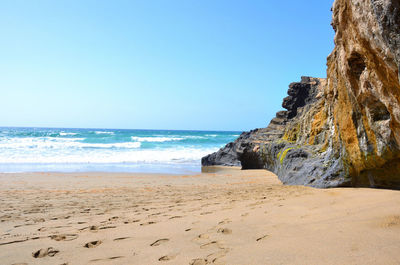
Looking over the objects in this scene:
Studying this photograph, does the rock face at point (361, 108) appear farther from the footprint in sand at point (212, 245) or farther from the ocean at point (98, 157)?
the ocean at point (98, 157)

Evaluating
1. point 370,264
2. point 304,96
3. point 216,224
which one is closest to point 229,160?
point 304,96

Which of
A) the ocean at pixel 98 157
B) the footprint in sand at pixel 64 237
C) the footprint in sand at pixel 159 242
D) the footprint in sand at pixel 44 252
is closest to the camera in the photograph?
the footprint in sand at pixel 44 252

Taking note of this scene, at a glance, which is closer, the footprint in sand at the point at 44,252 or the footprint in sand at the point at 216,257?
the footprint in sand at the point at 216,257

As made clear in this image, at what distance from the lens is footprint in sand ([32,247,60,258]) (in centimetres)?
218

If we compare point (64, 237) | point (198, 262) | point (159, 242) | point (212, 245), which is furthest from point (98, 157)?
point (198, 262)

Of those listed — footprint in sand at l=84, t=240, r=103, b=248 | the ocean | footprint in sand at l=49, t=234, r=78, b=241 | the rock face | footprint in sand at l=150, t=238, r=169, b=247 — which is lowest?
the ocean

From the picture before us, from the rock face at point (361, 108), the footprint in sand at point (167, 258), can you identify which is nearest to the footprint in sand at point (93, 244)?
the footprint in sand at point (167, 258)

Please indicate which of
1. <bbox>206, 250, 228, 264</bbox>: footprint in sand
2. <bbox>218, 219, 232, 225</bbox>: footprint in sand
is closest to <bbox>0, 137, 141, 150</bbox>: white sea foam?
<bbox>218, 219, 232, 225</bbox>: footprint in sand

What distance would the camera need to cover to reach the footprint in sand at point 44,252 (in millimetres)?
2184

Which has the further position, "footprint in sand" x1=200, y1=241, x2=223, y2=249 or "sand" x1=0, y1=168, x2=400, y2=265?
"footprint in sand" x1=200, y1=241, x2=223, y2=249

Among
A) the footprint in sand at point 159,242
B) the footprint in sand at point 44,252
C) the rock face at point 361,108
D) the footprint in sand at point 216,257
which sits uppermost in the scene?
the rock face at point 361,108

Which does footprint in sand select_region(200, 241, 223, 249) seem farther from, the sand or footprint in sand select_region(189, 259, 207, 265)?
footprint in sand select_region(189, 259, 207, 265)

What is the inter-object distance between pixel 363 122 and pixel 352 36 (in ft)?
4.22

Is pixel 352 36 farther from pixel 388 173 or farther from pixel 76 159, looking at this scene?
pixel 76 159
